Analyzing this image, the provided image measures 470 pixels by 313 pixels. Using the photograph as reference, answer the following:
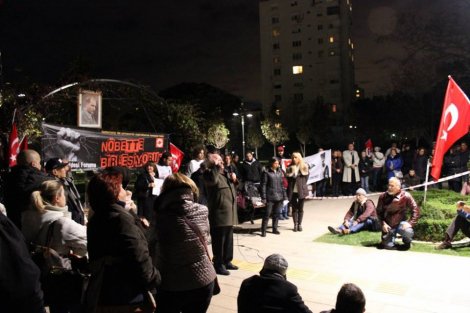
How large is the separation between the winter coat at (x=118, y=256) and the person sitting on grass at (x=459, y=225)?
7090 mm

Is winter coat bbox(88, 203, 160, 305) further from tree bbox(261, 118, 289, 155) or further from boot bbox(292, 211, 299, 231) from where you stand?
tree bbox(261, 118, 289, 155)

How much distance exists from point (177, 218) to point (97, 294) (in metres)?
0.96

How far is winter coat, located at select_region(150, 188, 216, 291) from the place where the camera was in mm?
3713

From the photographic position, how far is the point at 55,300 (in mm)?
3891

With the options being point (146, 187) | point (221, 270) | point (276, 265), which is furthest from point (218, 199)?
point (276, 265)

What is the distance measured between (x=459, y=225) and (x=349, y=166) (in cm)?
838

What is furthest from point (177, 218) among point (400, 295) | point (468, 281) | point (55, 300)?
point (468, 281)

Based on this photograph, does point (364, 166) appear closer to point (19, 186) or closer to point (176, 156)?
point (176, 156)

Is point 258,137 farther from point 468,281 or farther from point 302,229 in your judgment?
point 468,281

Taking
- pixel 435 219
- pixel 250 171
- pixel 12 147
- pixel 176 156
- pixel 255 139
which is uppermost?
pixel 255 139

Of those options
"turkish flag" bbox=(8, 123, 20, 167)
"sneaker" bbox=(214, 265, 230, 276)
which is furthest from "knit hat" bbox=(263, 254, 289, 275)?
"turkish flag" bbox=(8, 123, 20, 167)

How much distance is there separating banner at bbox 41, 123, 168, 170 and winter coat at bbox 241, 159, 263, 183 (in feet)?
8.08

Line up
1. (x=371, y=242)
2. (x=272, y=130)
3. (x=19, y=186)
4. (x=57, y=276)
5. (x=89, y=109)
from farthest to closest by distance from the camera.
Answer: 1. (x=272, y=130)
2. (x=89, y=109)
3. (x=371, y=242)
4. (x=19, y=186)
5. (x=57, y=276)

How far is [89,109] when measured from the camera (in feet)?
35.8
